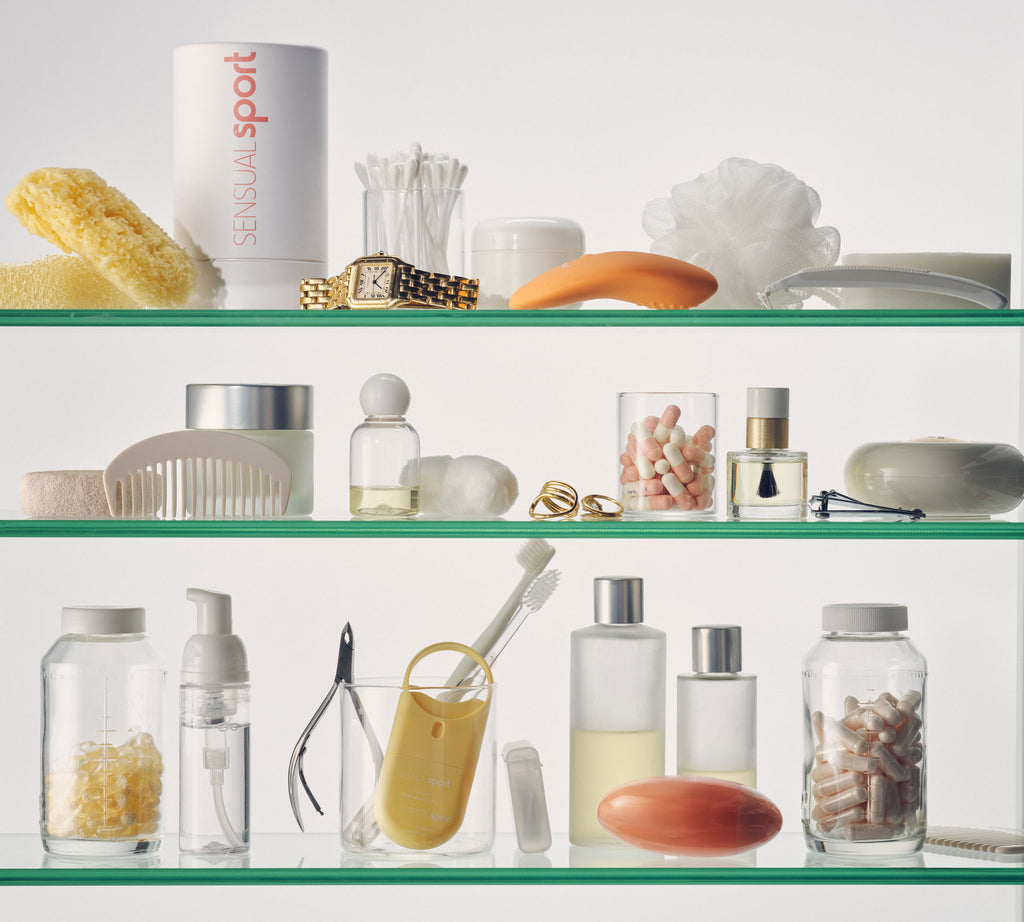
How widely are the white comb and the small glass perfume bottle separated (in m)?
0.34

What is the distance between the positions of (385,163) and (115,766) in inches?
19.3

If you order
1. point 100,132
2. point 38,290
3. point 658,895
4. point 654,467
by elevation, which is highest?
point 100,132

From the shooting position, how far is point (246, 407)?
0.98 m

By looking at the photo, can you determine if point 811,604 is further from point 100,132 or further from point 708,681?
point 100,132

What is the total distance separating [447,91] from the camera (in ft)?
3.74

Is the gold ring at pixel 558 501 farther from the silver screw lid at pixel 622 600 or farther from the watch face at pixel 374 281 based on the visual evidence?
the watch face at pixel 374 281

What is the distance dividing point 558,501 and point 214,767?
328 mm

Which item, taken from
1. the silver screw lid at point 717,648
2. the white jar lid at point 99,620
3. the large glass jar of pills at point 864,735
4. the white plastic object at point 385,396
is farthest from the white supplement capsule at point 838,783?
the white jar lid at point 99,620

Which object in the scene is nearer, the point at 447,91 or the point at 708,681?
the point at 708,681

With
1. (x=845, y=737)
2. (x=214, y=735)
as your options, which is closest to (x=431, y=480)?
(x=214, y=735)

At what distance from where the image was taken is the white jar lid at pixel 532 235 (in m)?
0.99

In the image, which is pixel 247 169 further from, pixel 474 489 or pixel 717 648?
pixel 717 648

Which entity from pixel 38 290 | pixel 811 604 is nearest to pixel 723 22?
pixel 811 604

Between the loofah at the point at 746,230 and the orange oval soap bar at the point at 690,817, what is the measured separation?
0.36 metres
